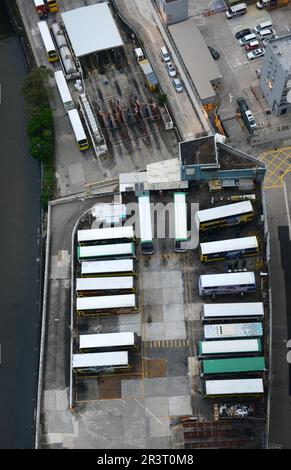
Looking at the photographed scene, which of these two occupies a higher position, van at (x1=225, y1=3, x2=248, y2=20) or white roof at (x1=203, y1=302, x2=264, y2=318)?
van at (x1=225, y1=3, x2=248, y2=20)

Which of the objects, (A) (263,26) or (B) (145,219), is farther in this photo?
(A) (263,26)

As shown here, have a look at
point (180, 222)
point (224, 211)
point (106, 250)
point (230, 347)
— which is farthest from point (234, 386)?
point (106, 250)

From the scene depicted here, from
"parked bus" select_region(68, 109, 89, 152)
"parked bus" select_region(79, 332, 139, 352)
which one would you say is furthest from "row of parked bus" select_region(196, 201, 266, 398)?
"parked bus" select_region(68, 109, 89, 152)

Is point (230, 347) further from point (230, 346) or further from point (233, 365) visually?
point (233, 365)

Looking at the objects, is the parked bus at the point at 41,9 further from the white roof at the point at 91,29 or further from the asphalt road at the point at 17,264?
the asphalt road at the point at 17,264

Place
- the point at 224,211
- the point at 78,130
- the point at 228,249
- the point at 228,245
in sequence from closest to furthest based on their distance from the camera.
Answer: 1. the point at 228,249
2. the point at 228,245
3. the point at 224,211
4. the point at 78,130

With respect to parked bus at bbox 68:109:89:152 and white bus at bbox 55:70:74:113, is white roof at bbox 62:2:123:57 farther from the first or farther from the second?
parked bus at bbox 68:109:89:152

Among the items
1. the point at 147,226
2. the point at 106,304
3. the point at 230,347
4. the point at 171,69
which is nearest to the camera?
the point at 230,347
